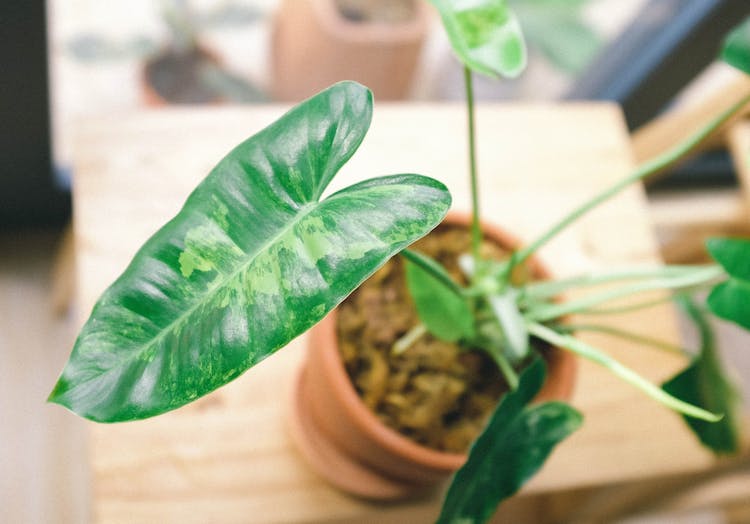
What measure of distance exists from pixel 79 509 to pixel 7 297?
0.38m

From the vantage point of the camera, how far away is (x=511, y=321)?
53 cm

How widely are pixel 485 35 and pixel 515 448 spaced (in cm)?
27

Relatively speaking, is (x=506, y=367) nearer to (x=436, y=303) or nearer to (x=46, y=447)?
(x=436, y=303)

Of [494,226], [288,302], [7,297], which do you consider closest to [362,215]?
[288,302]

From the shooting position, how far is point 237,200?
38 centimetres

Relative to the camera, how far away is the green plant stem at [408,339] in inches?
23.1

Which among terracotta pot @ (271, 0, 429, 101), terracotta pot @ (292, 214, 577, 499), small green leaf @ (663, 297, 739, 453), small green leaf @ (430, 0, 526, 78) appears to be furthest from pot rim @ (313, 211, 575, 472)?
terracotta pot @ (271, 0, 429, 101)

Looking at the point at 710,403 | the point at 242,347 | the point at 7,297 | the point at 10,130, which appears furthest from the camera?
the point at 7,297

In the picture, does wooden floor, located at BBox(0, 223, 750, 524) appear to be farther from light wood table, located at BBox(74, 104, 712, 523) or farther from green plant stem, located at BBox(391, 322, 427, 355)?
green plant stem, located at BBox(391, 322, 427, 355)

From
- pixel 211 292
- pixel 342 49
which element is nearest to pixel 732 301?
pixel 211 292

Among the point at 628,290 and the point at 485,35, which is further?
the point at 628,290

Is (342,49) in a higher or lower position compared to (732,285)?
higher

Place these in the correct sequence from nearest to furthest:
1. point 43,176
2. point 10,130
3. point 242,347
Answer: point 242,347
point 10,130
point 43,176

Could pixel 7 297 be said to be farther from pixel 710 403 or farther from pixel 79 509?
pixel 710 403
